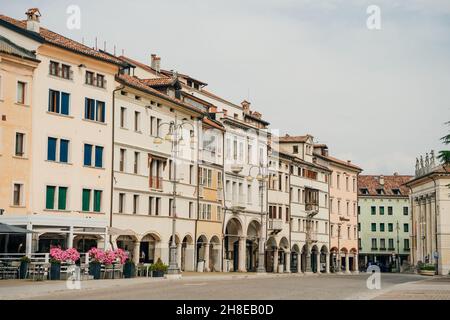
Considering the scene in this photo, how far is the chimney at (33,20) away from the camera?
50.8 m

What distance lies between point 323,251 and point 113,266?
195 ft

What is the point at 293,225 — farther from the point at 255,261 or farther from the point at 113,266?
the point at 113,266

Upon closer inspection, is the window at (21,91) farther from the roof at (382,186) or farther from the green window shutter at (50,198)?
the roof at (382,186)

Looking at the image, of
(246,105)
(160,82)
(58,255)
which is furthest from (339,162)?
(58,255)

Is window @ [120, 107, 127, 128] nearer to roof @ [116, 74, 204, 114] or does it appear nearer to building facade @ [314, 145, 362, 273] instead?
roof @ [116, 74, 204, 114]

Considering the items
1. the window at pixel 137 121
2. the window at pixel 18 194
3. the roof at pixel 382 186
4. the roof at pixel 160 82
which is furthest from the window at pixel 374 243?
the window at pixel 18 194

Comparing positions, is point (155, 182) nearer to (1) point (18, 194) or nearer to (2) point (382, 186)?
(1) point (18, 194)

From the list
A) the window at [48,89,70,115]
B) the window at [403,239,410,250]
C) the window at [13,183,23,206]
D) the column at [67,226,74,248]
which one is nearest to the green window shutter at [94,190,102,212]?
the column at [67,226,74,248]

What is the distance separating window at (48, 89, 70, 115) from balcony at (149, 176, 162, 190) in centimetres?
1079

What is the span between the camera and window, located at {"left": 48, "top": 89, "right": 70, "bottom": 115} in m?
51.4

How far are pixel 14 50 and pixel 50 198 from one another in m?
9.44

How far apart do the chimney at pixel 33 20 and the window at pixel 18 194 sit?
9.80 metres

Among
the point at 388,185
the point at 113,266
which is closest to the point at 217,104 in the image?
the point at 113,266

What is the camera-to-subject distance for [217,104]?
77.9 metres
